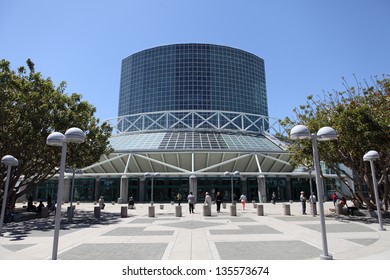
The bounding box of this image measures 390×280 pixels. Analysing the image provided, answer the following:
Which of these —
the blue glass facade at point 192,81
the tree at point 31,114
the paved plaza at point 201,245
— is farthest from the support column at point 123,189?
the blue glass facade at point 192,81

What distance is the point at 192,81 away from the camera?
93.5 meters

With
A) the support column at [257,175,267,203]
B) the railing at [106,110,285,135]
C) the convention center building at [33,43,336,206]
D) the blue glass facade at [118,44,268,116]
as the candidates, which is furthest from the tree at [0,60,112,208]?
the blue glass facade at [118,44,268,116]

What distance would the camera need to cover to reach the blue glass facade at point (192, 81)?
9250 cm

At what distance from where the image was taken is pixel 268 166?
173 ft

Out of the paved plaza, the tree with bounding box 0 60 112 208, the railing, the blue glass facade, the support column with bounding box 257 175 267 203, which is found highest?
the blue glass facade

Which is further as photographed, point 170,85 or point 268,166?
point 170,85

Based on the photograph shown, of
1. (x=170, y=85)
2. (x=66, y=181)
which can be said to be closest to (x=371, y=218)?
(x=66, y=181)

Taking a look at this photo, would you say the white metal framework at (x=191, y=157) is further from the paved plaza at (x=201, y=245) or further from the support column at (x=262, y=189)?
the paved plaza at (x=201, y=245)

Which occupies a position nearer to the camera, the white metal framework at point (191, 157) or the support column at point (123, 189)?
the support column at point (123, 189)

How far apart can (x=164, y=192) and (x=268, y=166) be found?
→ 2106 centimetres

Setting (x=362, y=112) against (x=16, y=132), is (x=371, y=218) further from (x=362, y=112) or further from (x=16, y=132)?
(x=16, y=132)

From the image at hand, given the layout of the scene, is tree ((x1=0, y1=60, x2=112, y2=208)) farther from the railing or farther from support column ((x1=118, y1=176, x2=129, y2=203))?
the railing

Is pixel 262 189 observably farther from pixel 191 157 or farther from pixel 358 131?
pixel 358 131

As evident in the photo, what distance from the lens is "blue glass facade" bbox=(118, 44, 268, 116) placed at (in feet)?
303
